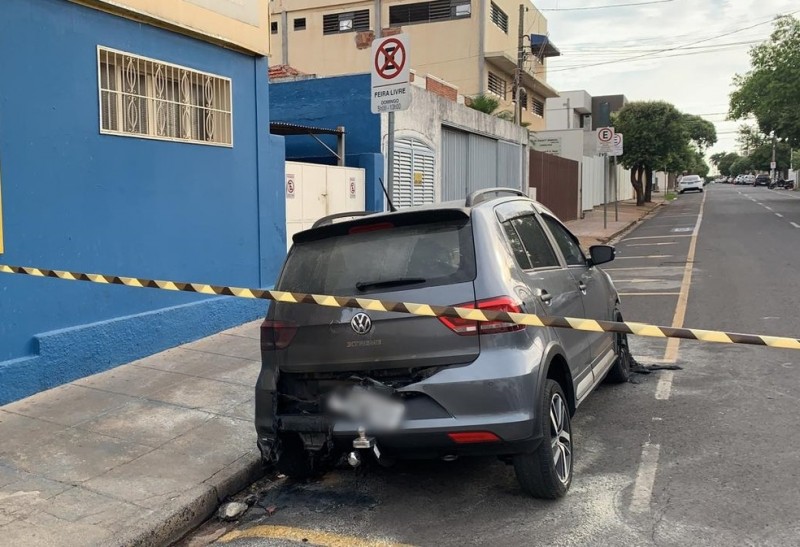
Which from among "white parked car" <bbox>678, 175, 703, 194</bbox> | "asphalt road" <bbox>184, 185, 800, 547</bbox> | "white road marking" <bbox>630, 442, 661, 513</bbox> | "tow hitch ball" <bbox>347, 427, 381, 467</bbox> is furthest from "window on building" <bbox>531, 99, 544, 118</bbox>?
"tow hitch ball" <bbox>347, 427, 381, 467</bbox>

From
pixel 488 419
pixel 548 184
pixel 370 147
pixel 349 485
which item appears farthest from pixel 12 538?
pixel 548 184

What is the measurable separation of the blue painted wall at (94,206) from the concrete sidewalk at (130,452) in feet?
1.39

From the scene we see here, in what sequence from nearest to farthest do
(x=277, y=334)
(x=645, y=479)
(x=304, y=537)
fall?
(x=304, y=537) < (x=277, y=334) < (x=645, y=479)

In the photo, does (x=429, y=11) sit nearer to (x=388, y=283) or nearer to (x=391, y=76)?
(x=391, y=76)

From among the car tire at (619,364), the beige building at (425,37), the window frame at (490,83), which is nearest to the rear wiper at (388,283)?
the car tire at (619,364)

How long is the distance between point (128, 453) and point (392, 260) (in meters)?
2.53

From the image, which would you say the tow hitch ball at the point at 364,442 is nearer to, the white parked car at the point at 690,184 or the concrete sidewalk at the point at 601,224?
the concrete sidewalk at the point at 601,224

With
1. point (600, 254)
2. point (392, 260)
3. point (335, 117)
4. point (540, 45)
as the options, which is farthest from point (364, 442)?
point (540, 45)

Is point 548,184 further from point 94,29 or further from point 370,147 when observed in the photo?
point 94,29

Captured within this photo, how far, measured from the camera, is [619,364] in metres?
6.29

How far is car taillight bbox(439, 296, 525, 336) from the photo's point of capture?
3.66m

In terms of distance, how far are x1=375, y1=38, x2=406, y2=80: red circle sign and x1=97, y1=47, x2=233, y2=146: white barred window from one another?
2397 millimetres

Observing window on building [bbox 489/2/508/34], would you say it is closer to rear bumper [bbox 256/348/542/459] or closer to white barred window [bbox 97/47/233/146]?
white barred window [bbox 97/47/233/146]

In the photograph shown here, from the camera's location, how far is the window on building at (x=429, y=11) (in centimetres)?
3045
